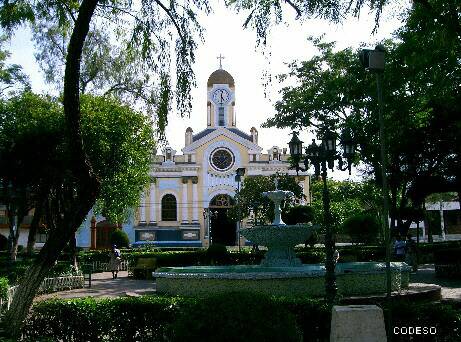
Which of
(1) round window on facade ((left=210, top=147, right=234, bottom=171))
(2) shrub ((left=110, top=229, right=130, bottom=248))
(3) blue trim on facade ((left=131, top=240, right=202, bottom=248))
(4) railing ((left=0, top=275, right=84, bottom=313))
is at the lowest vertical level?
(4) railing ((left=0, top=275, right=84, bottom=313))

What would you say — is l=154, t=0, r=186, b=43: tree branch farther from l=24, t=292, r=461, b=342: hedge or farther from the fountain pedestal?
the fountain pedestal

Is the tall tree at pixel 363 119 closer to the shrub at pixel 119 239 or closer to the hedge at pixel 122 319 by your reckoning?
the hedge at pixel 122 319

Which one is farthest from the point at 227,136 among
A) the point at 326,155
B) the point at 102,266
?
the point at 326,155

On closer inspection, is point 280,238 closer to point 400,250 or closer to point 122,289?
point 122,289

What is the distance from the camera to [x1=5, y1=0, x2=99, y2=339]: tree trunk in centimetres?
790

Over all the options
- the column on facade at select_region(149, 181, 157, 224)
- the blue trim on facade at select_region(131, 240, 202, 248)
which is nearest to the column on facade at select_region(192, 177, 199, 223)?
the blue trim on facade at select_region(131, 240, 202, 248)

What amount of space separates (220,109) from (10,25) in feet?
151

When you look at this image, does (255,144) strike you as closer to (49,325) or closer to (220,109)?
(220,109)

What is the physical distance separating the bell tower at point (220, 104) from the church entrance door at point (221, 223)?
7.80 meters

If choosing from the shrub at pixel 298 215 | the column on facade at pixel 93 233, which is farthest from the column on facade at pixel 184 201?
the shrub at pixel 298 215

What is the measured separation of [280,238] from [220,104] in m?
40.4

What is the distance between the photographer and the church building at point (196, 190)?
50.3 meters

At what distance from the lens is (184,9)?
838cm

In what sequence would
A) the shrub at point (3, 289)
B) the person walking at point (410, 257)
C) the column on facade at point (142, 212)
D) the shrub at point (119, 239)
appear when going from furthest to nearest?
1. the column on facade at point (142, 212)
2. the shrub at point (119, 239)
3. the person walking at point (410, 257)
4. the shrub at point (3, 289)
